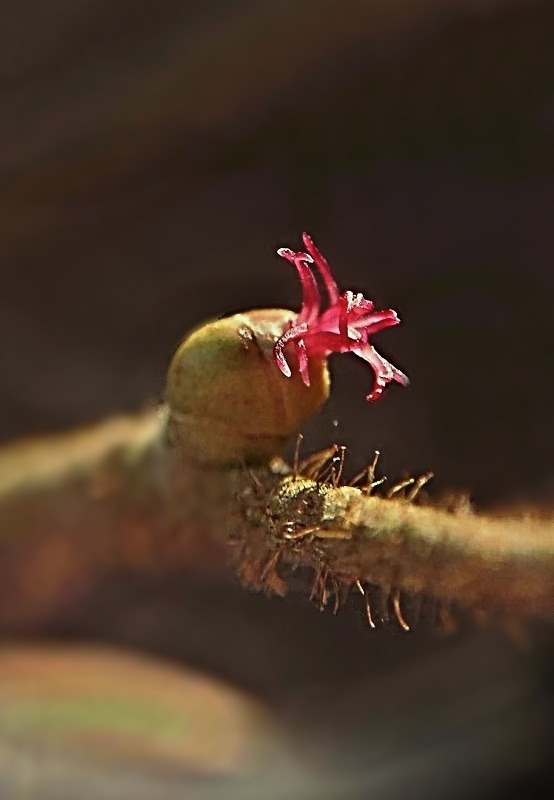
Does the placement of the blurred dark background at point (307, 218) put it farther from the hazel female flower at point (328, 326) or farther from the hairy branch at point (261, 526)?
the hazel female flower at point (328, 326)

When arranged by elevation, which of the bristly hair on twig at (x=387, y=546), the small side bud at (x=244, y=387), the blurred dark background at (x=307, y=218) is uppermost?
the blurred dark background at (x=307, y=218)

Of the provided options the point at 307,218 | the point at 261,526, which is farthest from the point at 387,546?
the point at 307,218

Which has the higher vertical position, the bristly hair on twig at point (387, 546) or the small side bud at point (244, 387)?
the small side bud at point (244, 387)

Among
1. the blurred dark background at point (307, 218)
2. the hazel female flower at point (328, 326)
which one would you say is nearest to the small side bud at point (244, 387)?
the hazel female flower at point (328, 326)

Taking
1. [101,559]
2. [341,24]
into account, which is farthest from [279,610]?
[341,24]

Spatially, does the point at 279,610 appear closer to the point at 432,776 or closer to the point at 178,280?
the point at 432,776

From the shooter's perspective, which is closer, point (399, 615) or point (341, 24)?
point (399, 615)
